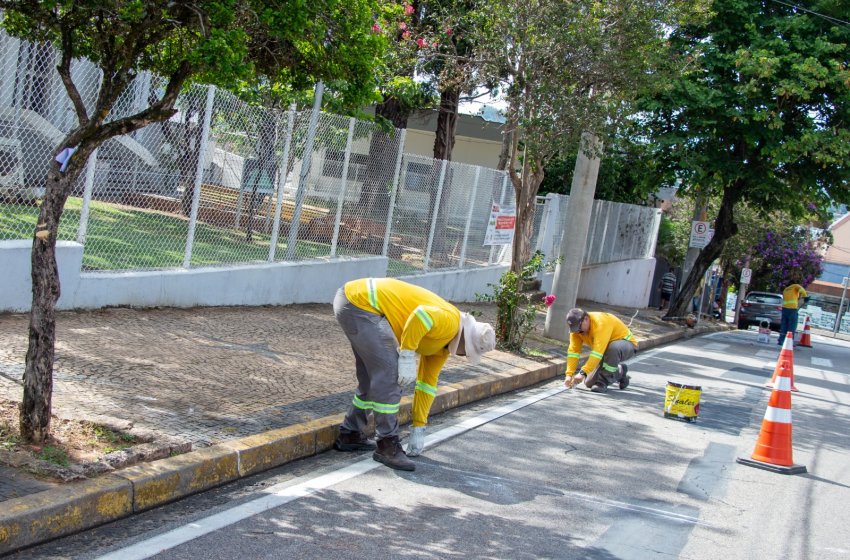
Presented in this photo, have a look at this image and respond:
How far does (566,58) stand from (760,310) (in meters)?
23.9

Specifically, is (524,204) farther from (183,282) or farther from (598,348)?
(183,282)

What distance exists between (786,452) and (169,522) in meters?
5.35

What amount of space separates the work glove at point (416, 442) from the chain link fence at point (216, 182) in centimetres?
410

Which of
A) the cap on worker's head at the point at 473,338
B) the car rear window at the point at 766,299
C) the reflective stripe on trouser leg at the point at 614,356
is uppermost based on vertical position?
the cap on worker's head at the point at 473,338

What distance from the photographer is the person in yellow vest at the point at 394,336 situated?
6.16 metres

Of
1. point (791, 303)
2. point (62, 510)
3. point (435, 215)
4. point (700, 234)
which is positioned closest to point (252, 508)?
point (62, 510)

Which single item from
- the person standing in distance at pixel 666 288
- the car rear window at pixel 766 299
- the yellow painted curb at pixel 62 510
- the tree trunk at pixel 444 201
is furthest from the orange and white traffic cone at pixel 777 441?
the car rear window at pixel 766 299

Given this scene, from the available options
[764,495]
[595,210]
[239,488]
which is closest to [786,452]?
[764,495]

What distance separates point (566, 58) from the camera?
39.1 ft

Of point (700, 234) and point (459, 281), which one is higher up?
point (700, 234)

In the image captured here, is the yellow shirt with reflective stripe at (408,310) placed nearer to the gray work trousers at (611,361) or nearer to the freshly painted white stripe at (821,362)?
the gray work trousers at (611,361)

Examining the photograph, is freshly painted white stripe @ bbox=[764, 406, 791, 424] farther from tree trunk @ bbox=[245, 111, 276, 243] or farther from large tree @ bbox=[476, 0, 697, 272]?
tree trunk @ bbox=[245, 111, 276, 243]

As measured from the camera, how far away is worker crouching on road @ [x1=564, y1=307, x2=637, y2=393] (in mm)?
10383

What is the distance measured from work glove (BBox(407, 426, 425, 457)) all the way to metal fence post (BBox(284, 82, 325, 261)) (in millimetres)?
5991
